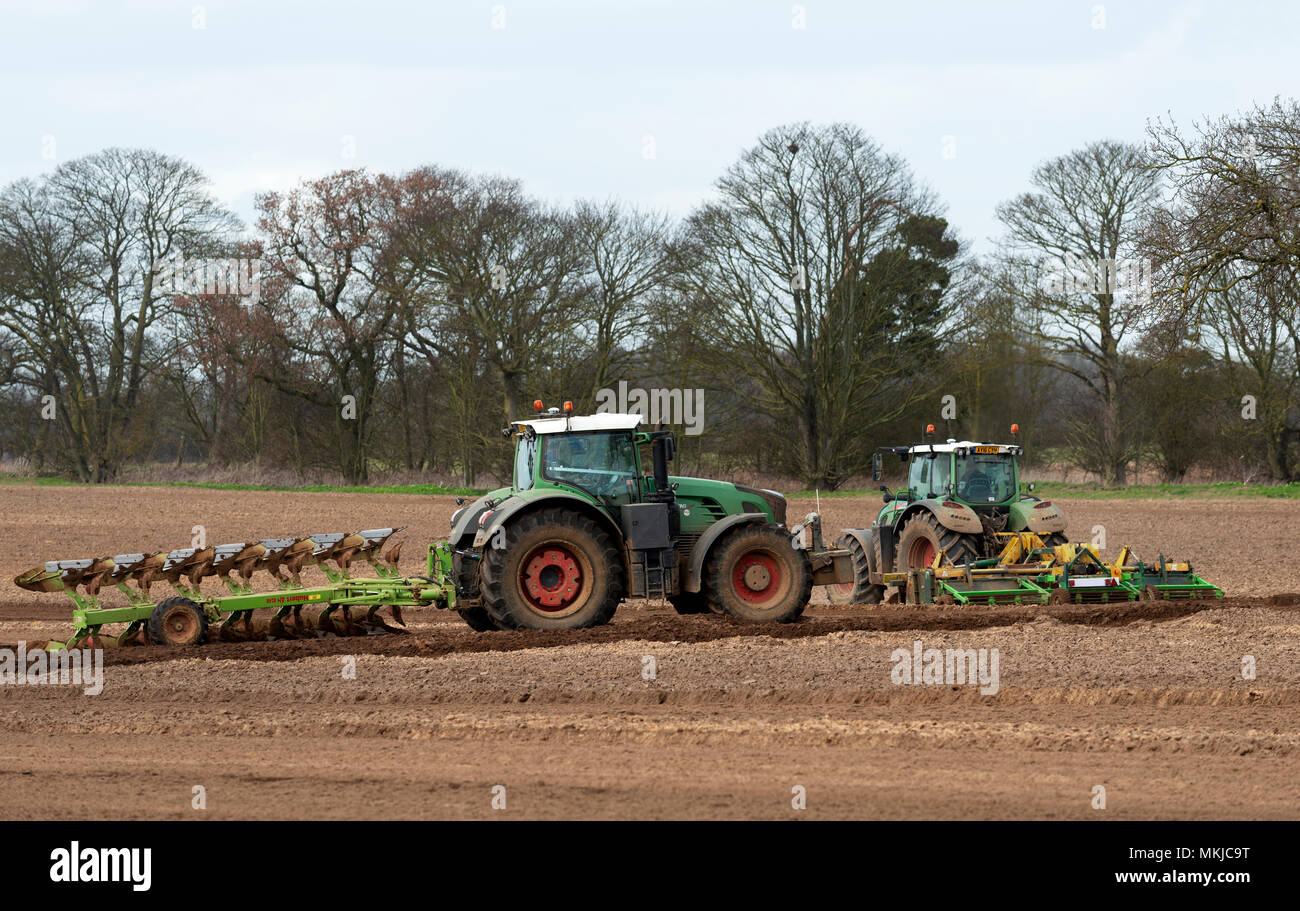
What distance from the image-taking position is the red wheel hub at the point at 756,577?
1162 cm

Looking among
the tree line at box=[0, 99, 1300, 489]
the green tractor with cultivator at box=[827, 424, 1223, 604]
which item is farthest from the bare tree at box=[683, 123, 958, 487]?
the green tractor with cultivator at box=[827, 424, 1223, 604]

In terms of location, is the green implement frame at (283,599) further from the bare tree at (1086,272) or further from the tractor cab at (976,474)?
the bare tree at (1086,272)

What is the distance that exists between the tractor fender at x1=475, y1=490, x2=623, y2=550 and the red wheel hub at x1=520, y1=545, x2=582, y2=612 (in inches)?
14.6

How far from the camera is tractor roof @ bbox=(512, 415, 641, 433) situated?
37.2 feet

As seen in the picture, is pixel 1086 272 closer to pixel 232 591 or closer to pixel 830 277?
pixel 830 277

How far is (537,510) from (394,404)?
2675 cm

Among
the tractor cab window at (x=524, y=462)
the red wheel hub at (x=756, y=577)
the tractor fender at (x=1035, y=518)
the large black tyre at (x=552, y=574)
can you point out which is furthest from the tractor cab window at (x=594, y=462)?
the tractor fender at (x=1035, y=518)

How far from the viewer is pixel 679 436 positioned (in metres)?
32.9

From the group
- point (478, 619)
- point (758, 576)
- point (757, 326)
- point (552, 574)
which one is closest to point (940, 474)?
point (758, 576)

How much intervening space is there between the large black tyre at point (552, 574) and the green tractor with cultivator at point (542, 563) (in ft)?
0.04

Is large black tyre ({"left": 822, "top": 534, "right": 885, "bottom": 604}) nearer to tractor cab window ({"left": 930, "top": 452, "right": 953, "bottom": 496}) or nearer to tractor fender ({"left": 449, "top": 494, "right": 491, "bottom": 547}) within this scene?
tractor cab window ({"left": 930, "top": 452, "right": 953, "bottom": 496})

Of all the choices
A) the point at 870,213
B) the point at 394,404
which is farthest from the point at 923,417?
the point at 394,404
